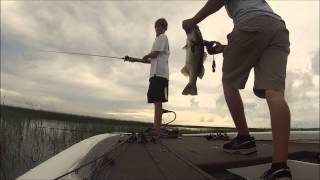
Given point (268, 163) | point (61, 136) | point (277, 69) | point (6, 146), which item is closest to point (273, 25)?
point (277, 69)

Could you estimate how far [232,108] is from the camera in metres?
3.78

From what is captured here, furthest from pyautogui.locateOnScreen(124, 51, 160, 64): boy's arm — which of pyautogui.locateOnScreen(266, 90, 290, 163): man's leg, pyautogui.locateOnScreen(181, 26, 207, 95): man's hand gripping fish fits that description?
pyautogui.locateOnScreen(266, 90, 290, 163): man's leg

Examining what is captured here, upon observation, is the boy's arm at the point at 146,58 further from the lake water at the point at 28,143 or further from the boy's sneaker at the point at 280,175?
the boy's sneaker at the point at 280,175

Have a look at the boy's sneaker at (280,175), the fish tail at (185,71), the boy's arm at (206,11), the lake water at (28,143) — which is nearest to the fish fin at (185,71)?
the fish tail at (185,71)

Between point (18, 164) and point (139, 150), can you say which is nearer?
point (139, 150)

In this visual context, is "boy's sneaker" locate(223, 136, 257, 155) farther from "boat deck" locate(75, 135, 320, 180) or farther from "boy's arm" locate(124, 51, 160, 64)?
"boy's arm" locate(124, 51, 160, 64)

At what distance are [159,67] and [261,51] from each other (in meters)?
3.36

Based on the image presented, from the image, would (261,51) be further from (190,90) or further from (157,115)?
(157,115)

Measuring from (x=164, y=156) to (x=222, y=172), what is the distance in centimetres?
45

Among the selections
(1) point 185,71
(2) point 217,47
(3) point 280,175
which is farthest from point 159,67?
(3) point 280,175

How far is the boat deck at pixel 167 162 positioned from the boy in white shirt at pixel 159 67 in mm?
2067

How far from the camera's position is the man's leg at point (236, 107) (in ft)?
12.2

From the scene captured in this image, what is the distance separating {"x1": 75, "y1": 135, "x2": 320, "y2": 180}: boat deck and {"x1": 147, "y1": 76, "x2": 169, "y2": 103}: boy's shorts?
204 cm

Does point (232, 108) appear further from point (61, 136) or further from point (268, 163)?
point (61, 136)
